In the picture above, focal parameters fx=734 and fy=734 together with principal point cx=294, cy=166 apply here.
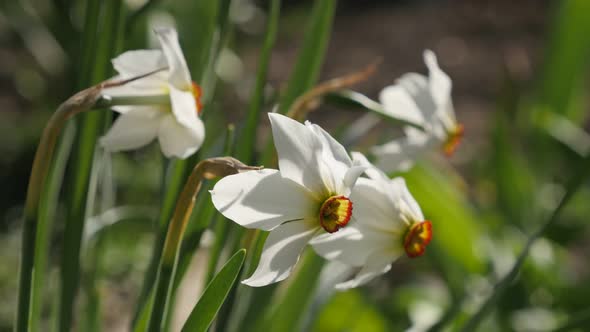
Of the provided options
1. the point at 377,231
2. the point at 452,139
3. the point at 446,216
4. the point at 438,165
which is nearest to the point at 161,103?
the point at 377,231

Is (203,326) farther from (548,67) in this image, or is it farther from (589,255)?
(589,255)

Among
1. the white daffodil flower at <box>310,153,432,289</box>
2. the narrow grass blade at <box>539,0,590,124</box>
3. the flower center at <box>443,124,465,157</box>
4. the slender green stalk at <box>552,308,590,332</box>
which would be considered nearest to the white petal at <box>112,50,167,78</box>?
the white daffodil flower at <box>310,153,432,289</box>

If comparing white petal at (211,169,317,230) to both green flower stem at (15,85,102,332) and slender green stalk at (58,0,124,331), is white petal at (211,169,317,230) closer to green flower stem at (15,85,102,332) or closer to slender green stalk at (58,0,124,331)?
green flower stem at (15,85,102,332)

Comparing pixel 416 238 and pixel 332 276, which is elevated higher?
pixel 416 238

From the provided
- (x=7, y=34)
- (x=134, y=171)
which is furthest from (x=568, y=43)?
(x=7, y=34)

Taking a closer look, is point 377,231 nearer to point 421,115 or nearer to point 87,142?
point 421,115

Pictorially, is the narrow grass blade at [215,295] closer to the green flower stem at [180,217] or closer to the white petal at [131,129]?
the green flower stem at [180,217]

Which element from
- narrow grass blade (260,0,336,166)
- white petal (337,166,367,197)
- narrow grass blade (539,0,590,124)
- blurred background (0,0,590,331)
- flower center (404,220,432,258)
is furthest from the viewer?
narrow grass blade (539,0,590,124)
